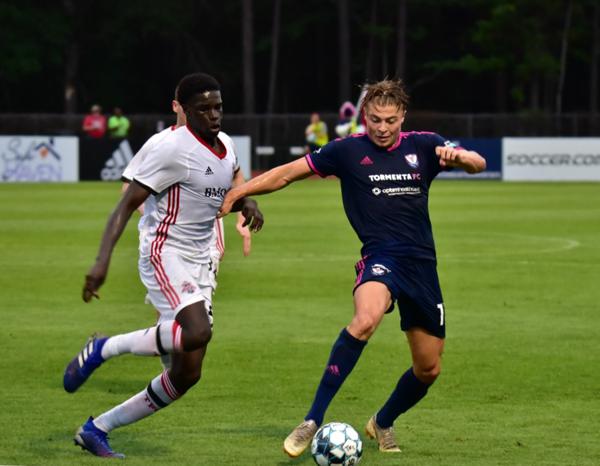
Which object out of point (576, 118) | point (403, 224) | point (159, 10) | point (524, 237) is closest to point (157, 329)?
point (403, 224)

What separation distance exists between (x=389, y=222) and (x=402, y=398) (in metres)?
1.00

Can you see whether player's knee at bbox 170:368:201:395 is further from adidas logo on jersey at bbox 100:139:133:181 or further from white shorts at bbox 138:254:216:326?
adidas logo on jersey at bbox 100:139:133:181

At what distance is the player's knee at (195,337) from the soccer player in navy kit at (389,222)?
677 millimetres

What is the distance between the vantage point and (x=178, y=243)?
837 cm

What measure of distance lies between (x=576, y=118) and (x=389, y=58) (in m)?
23.5

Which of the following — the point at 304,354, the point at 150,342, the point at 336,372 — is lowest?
the point at 304,354

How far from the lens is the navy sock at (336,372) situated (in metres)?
8.16

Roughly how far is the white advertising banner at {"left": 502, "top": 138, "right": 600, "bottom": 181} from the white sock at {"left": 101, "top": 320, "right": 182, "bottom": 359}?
123ft

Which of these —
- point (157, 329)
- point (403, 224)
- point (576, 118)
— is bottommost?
point (576, 118)

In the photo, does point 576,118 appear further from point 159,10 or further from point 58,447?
point 58,447

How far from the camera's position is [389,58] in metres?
78.4

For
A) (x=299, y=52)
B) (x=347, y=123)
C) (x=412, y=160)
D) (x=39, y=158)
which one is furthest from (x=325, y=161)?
(x=299, y=52)

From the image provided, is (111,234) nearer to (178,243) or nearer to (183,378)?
(178,243)

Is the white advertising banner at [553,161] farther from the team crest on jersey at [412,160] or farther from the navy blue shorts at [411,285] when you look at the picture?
the navy blue shorts at [411,285]
